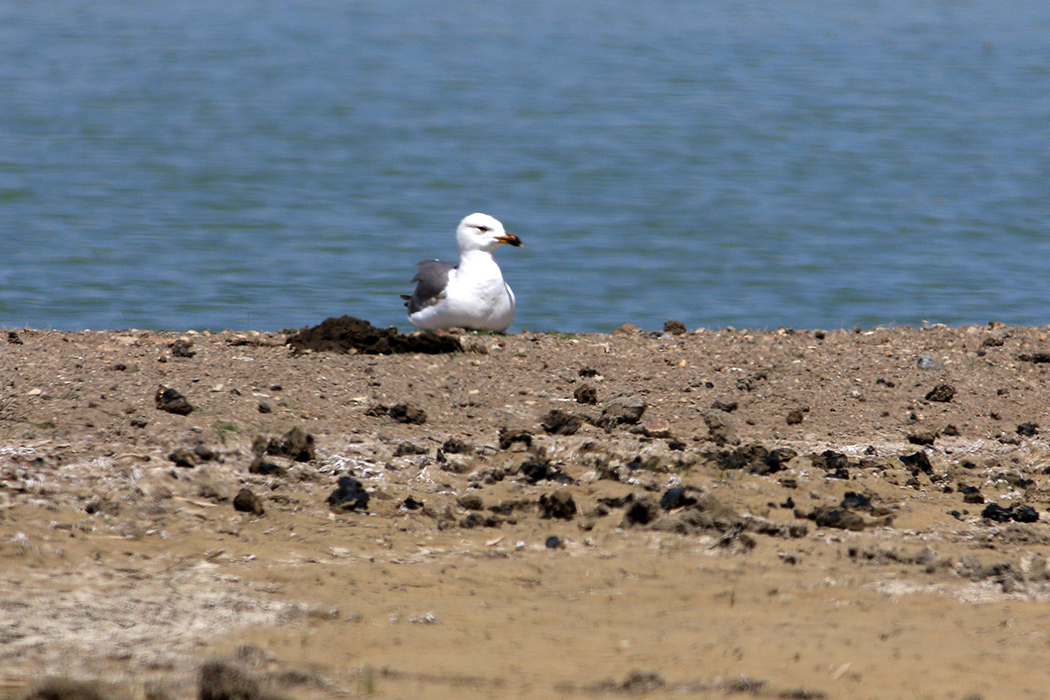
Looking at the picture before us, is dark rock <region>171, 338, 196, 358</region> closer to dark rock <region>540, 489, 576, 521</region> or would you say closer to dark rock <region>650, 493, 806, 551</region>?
dark rock <region>540, 489, 576, 521</region>

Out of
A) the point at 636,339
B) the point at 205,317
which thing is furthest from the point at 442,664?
the point at 205,317

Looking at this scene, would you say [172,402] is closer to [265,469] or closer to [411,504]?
[265,469]

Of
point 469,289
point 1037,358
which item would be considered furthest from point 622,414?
point 1037,358

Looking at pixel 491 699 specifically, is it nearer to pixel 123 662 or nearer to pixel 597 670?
pixel 597 670

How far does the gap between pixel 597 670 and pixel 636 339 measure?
5.47 m

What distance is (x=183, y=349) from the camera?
8500 millimetres

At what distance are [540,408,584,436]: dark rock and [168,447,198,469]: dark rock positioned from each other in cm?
197

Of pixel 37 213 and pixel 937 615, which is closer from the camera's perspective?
pixel 937 615

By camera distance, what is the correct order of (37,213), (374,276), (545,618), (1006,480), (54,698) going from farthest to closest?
(37,213)
(374,276)
(1006,480)
(545,618)
(54,698)

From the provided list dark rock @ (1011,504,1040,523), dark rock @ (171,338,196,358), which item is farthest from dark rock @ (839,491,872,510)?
dark rock @ (171,338,196,358)

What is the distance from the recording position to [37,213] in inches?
761

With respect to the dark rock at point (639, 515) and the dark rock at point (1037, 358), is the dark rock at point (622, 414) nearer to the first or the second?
the dark rock at point (639, 515)

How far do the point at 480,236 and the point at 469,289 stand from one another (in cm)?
80

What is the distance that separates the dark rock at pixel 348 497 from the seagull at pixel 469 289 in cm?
410
